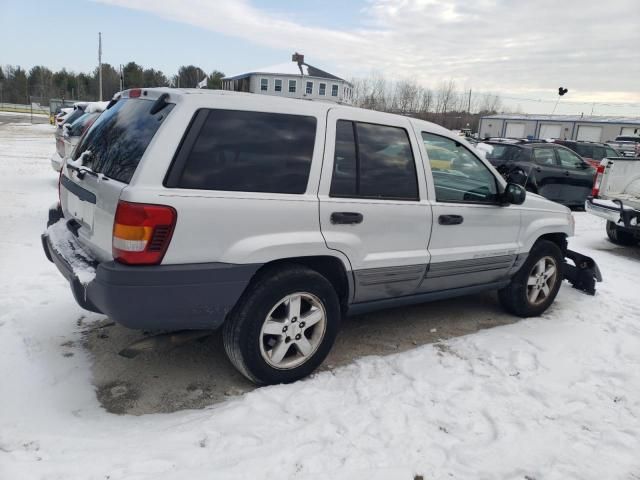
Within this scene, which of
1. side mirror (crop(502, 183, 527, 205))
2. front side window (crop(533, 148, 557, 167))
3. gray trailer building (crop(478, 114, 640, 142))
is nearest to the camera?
side mirror (crop(502, 183, 527, 205))

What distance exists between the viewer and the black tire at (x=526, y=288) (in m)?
4.94

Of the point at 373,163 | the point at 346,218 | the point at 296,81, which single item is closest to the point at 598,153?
the point at 373,163

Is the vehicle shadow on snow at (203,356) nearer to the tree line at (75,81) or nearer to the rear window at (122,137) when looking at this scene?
the rear window at (122,137)

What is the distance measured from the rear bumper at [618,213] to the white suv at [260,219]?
4703 millimetres

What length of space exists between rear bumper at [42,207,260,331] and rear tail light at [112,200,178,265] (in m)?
0.06

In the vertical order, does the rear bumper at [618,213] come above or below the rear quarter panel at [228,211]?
below

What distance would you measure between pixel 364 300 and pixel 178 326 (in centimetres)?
141

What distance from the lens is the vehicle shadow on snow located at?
3.26 meters

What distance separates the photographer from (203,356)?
381cm

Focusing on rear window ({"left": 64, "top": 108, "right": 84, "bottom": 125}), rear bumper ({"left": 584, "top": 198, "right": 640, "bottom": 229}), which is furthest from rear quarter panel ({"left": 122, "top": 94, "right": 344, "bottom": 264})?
rear window ({"left": 64, "top": 108, "right": 84, "bottom": 125})

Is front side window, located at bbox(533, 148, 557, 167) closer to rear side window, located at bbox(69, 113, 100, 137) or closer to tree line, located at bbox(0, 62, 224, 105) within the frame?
rear side window, located at bbox(69, 113, 100, 137)

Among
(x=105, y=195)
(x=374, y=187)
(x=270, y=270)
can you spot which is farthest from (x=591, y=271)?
(x=105, y=195)

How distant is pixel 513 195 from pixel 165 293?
3.09 metres

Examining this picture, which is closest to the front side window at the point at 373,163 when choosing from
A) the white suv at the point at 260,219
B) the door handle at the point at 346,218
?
the white suv at the point at 260,219
